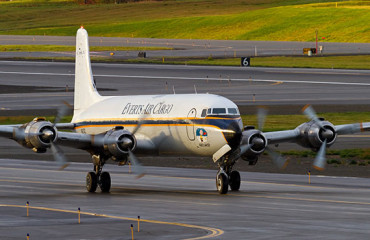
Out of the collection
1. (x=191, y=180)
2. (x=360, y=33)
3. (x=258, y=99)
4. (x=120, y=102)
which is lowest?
(x=191, y=180)

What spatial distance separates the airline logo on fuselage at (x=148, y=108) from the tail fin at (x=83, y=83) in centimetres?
473

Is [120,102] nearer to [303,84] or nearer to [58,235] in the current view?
[58,235]

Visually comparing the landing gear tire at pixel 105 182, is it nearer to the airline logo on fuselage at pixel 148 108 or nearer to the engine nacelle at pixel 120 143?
the engine nacelle at pixel 120 143

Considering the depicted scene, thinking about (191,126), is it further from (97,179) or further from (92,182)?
(92,182)

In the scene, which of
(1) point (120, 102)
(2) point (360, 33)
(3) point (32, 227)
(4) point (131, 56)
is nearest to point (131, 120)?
(1) point (120, 102)

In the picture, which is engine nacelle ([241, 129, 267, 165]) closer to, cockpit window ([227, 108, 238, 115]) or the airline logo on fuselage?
cockpit window ([227, 108, 238, 115])

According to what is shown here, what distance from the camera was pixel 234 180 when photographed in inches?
1551

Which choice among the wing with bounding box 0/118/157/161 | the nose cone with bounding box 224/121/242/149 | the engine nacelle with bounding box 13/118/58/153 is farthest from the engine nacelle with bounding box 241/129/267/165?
the engine nacelle with bounding box 13/118/58/153

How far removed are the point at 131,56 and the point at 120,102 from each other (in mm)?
94617

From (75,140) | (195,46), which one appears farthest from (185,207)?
(195,46)

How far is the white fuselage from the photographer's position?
3694 cm

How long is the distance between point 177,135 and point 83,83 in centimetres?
1083

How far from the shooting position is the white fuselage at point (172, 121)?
36.9 meters

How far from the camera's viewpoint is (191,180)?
45344 millimetres
